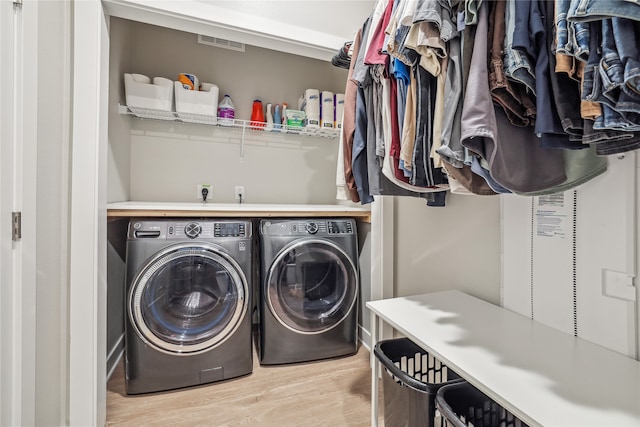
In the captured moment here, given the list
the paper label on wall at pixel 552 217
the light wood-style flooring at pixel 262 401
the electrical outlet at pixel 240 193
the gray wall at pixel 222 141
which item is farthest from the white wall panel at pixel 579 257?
the electrical outlet at pixel 240 193

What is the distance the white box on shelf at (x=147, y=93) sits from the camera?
1.91 meters

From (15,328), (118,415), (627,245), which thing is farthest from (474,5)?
(118,415)

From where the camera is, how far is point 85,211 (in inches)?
49.7

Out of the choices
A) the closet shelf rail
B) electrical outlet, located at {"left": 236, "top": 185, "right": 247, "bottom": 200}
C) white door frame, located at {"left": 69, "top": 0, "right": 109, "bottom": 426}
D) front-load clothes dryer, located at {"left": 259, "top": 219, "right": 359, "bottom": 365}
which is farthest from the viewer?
electrical outlet, located at {"left": 236, "top": 185, "right": 247, "bottom": 200}

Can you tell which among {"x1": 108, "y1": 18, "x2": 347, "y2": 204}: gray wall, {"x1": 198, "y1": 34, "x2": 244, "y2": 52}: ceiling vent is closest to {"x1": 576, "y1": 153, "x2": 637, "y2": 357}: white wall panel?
{"x1": 108, "y1": 18, "x2": 347, "y2": 204}: gray wall

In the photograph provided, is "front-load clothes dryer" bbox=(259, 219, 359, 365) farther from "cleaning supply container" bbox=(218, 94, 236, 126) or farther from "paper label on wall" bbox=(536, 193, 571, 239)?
"paper label on wall" bbox=(536, 193, 571, 239)

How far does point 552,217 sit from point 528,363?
0.50m

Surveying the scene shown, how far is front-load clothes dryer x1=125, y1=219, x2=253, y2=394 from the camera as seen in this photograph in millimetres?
1544

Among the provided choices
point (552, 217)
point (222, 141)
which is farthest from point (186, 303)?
point (552, 217)

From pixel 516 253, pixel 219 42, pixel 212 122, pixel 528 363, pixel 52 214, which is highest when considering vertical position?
pixel 219 42

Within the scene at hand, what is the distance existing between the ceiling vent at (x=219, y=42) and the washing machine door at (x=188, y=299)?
174 centimetres

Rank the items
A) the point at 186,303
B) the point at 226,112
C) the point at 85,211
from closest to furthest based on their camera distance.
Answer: the point at 85,211
the point at 186,303
the point at 226,112

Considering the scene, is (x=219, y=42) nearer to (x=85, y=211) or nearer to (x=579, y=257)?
(x=85, y=211)

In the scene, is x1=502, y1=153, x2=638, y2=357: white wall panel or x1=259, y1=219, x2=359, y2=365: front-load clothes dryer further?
x1=259, y1=219, x2=359, y2=365: front-load clothes dryer
